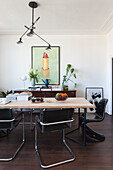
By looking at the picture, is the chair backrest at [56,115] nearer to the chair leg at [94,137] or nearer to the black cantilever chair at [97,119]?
the black cantilever chair at [97,119]

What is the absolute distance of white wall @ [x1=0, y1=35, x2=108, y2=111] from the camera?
4730mm

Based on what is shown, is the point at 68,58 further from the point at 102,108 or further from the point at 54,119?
the point at 54,119

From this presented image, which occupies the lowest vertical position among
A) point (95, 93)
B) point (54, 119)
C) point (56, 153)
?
point (56, 153)

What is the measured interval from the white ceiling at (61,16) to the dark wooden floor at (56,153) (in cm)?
287

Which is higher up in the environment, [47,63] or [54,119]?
[47,63]

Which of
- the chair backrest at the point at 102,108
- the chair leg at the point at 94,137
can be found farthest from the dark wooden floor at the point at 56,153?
the chair backrest at the point at 102,108

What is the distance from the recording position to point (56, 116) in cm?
192

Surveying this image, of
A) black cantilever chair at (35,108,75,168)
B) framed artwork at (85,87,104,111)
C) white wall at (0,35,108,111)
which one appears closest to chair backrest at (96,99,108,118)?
black cantilever chair at (35,108,75,168)

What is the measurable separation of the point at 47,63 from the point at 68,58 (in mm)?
783

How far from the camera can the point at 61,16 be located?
11.4ft

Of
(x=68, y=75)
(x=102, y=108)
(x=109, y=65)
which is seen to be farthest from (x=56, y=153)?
(x=109, y=65)

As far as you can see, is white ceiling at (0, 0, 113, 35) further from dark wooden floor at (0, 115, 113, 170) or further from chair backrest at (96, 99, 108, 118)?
dark wooden floor at (0, 115, 113, 170)

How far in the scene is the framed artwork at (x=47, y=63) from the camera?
4.74 m

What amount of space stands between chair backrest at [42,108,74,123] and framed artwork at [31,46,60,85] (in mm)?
2831
